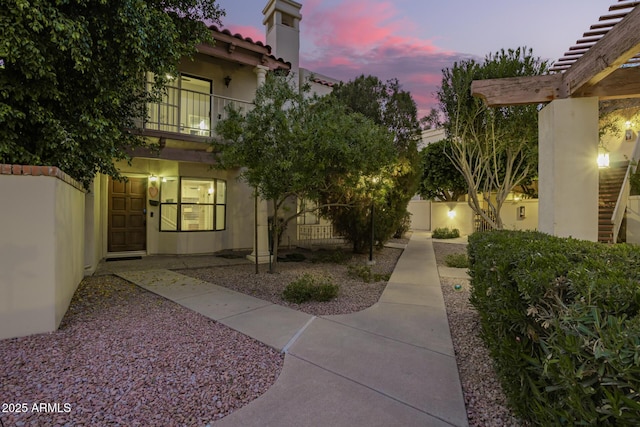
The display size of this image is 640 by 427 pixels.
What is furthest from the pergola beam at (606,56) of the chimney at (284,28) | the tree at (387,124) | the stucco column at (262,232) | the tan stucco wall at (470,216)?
the tan stucco wall at (470,216)

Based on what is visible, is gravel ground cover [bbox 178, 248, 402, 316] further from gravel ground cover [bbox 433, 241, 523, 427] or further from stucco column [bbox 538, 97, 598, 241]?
stucco column [bbox 538, 97, 598, 241]

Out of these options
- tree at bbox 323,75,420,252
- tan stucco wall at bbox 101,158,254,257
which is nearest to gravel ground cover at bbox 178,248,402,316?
tree at bbox 323,75,420,252

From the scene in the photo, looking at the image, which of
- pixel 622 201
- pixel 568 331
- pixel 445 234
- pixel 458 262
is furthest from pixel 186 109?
pixel 622 201

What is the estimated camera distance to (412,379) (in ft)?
9.04

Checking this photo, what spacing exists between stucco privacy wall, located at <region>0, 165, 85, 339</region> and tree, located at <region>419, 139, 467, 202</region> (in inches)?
615

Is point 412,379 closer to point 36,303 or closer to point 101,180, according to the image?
point 36,303

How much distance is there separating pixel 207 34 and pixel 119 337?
5.23 m

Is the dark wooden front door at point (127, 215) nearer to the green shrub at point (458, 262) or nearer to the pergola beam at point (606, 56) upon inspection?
the green shrub at point (458, 262)

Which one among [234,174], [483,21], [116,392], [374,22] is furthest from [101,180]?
[483,21]

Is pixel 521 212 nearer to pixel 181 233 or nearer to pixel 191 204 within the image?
pixel 191 204

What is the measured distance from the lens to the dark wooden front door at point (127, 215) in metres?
8.99

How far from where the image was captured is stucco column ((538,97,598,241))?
14.0 feet

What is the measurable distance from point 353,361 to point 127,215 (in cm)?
859

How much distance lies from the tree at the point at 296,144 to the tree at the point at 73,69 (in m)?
1.63
